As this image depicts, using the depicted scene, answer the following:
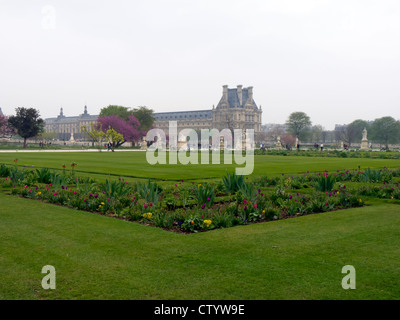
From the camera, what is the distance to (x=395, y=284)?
17.0ft

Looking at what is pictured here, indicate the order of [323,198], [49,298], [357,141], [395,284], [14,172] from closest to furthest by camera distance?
[49,298] < [395,284] < [323,198] < [14,172] < [357,141]

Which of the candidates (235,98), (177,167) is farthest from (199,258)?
(235,98)

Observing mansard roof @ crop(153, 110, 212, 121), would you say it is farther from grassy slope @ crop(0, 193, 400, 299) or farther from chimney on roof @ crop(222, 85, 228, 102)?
grassy slope @ crop(0, 193, 400, 299)

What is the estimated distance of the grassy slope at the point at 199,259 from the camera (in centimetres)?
497

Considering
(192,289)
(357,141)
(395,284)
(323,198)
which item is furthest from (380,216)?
(357,141)

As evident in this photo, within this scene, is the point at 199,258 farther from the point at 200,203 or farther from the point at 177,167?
the point at 177,167

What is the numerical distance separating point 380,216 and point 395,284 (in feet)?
16.0

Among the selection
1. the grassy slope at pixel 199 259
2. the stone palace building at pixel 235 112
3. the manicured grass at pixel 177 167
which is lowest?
the grassy slope at pixel 199 259

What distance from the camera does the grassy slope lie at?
196 inches

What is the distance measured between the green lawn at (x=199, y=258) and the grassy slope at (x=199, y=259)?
0.05 ft

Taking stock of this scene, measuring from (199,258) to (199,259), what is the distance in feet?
0.13

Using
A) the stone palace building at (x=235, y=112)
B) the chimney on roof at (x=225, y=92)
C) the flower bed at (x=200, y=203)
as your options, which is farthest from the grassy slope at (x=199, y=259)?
the chimney on roof at (x=225, y=92)

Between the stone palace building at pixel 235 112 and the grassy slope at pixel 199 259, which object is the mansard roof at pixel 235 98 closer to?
the stone palace building at pixel 235 112
